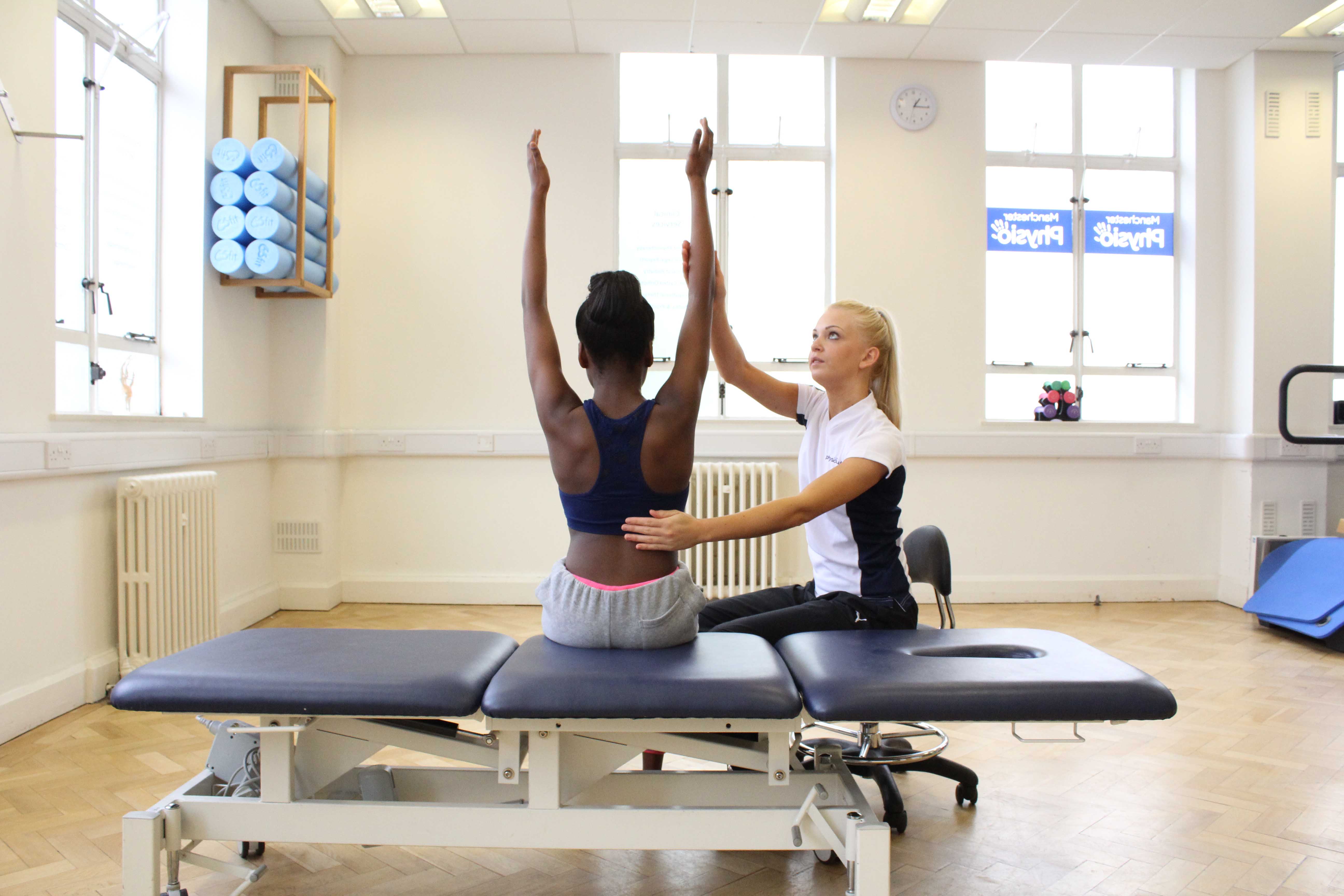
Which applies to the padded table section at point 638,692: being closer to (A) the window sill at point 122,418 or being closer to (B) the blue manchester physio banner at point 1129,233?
(A) the window sill at point 122,418

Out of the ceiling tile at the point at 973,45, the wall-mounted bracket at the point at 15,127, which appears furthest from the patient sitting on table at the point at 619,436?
the ceiling tile at the point at 973,45

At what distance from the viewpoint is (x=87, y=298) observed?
10.3 feet

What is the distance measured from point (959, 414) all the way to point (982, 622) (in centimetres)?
115

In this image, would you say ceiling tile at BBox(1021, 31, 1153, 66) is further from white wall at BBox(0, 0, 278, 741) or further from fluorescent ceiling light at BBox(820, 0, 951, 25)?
white wall at BBox(0, 0, 278, 741)

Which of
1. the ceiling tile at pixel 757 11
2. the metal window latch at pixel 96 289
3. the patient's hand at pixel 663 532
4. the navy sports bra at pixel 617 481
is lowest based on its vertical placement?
the patient's hand at pixel 663 532

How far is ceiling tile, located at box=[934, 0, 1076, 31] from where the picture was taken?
3.97 meters

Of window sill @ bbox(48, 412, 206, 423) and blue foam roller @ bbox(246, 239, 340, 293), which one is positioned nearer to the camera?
window sill @ bbox(48, 412, 206, 423)

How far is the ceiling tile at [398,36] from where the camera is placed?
13.7ft

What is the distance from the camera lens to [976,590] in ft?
15.1

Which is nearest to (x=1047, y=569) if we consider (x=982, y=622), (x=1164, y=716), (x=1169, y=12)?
(x=982, y=622)

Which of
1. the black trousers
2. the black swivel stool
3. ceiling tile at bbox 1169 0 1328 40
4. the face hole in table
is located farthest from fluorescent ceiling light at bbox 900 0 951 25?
the face hole in table

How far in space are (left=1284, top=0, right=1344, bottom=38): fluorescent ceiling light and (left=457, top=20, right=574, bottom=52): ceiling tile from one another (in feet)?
11.9

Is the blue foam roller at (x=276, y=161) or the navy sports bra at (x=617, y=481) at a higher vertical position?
the blue foam roller at (x=276, y=161)

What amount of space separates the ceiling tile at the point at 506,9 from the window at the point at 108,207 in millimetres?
1267
